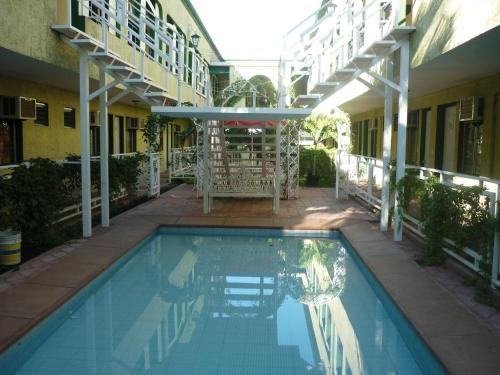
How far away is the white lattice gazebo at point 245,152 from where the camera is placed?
8.84 meters

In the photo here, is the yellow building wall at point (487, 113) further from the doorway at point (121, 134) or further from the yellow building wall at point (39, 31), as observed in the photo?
the doorway at point (121, 134)

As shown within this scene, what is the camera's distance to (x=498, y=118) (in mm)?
8875

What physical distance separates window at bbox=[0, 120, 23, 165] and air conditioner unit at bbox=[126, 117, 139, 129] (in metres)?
6.96

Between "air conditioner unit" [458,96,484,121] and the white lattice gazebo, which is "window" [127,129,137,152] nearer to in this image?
the white lattice gazebo

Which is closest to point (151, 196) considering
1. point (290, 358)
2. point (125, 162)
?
point (125, 162)

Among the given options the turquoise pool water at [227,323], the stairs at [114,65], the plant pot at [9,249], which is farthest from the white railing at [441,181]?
the plant pot at [9,249]

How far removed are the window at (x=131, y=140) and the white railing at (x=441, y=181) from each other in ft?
24.6

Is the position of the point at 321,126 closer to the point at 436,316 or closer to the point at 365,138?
the point at 365,138

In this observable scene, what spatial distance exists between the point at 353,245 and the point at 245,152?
16.0ft

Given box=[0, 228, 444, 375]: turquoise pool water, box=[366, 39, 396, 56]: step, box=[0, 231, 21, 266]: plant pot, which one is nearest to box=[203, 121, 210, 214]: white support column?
box=[0, 228, 444, 375]: turquoise pool water

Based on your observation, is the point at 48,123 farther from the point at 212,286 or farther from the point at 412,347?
the point at 412,347

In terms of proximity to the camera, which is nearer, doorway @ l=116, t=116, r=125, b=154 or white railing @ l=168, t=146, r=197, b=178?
doorway @ l=116, t=116, r=125, b=154

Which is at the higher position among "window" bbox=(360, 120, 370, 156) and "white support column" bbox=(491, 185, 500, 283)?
"window" bbox=(360, 120, 370, 156)

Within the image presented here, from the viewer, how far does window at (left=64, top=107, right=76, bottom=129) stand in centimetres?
1201
